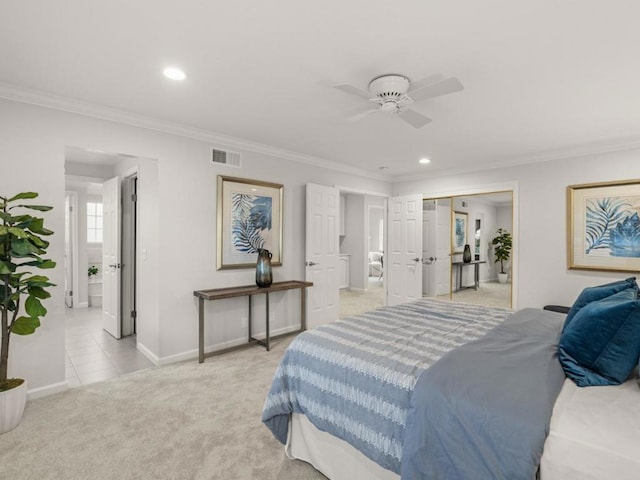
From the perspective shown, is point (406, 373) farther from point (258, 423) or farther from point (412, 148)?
point (412, 148)

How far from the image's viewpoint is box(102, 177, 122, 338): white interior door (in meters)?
4.41

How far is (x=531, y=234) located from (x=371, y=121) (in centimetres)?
288

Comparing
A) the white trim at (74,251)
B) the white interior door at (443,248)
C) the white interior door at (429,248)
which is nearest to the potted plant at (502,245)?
the white interior door at (443,248)

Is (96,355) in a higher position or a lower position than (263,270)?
lower

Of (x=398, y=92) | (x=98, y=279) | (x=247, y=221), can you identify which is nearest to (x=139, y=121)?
(x=247, y=221)

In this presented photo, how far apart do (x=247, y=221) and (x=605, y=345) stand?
352 centimetres

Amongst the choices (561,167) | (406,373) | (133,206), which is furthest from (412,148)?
(133,206)

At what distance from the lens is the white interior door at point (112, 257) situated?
4.41m

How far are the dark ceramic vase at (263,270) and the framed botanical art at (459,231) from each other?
4.10 metres

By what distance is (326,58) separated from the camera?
7.32 ft

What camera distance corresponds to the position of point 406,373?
5.19ft

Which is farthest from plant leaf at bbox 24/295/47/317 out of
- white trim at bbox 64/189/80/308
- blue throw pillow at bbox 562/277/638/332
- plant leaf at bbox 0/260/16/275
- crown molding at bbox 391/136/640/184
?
crown molding at bbox 391/136/640/184

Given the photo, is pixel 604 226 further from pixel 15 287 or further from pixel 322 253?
pixel 15 287

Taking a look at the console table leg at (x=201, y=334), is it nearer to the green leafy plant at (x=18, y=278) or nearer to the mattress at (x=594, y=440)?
the green leafy plant at (x=18, y=278)
